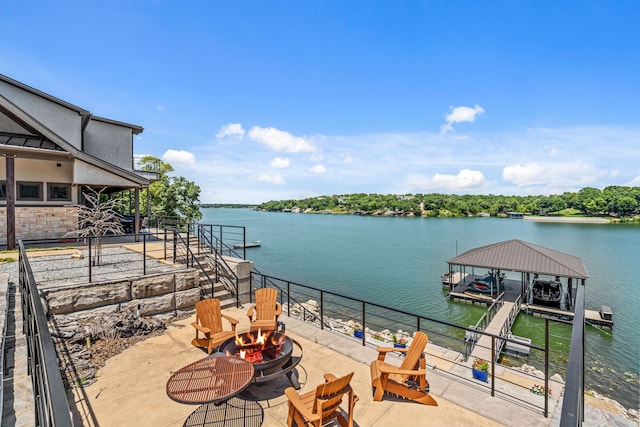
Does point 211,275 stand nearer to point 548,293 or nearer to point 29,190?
point 29,190

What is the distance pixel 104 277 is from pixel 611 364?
1792cm

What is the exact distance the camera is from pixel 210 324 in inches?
228

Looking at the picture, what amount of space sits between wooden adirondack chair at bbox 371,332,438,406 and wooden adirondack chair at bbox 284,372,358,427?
33.1 inches

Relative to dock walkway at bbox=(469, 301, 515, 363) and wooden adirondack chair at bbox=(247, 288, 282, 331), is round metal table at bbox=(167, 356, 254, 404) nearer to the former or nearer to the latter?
wooden adirondack chair at bbox=(247, 288, 282, 331)

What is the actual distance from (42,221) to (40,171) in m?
2.09

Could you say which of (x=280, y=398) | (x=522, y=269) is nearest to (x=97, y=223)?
(x=280, y=398)

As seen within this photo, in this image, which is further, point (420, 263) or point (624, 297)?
point (420, 263)

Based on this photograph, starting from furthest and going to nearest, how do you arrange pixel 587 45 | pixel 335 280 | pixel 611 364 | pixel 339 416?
pixel 335 280 → pixel 587 45 → pixel 611 364 → pixel 339 416

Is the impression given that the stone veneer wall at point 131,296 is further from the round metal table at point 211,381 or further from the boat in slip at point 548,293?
the boat in slip at point 548,293

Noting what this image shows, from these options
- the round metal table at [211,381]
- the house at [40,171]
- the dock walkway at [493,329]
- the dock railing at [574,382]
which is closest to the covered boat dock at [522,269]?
the dock walkway at [493,329]

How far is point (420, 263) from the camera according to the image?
31.2m

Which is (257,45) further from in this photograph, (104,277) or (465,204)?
(465,204)

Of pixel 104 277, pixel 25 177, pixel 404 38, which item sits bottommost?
pixel 104 277

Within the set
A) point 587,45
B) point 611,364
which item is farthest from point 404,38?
point 611,364
